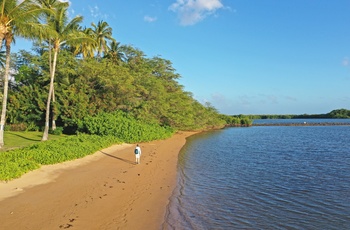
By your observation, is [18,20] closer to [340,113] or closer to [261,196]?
[261,196]

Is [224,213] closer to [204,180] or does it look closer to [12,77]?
[204,180]

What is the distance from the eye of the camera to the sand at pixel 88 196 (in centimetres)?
962

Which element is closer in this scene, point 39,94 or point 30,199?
point 30,199

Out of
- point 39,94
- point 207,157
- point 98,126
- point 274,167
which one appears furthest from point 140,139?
point 274,167

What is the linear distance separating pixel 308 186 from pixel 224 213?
6371 mm

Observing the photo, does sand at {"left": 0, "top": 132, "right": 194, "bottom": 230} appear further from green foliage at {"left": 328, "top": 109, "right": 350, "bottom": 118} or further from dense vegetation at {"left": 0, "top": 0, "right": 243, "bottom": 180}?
green foliage at {"left": 328, "top": 109, "right": 350, "bottom": 118}

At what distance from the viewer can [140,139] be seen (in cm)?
3331

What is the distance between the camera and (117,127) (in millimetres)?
31656

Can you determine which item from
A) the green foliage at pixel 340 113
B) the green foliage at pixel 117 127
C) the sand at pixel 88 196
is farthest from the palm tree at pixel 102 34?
the green foliage at pixel 340 113

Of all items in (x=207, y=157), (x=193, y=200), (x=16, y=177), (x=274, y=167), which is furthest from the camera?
(x=207, y=157)

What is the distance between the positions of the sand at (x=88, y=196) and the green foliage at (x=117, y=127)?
1160 cm

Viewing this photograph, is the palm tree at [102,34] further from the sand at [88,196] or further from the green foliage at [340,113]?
the green foliage at [340,113]

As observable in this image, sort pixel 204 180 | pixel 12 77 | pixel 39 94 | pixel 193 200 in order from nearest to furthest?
pixel 193 200, pixel 204 180, pixel 39 94, pixel 12 77

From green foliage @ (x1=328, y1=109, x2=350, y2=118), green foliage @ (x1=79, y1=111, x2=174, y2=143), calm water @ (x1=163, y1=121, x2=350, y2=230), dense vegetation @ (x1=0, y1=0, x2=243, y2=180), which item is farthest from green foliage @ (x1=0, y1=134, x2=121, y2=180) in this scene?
green foliage @ (x1=328, y1=109, x2=350, y2=118)
